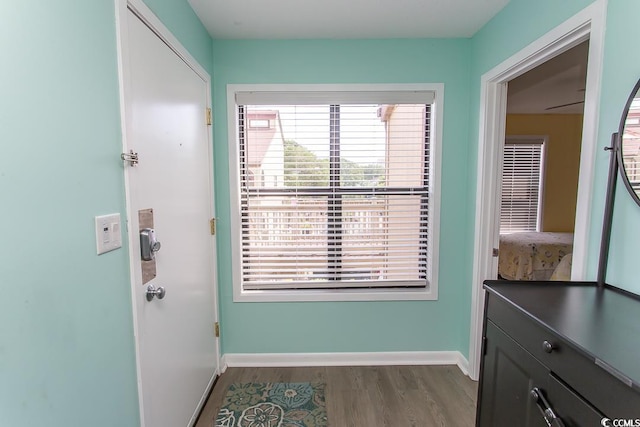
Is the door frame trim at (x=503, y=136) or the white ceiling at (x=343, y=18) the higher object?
the white ceiling at (x=343, y=18)

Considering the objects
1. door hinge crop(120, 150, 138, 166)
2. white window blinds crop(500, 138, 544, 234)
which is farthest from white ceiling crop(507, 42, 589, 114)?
door hinge crop(120, 150, 138, 166)

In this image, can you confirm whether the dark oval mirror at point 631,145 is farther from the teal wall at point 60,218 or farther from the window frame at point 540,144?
the window frame at point 540,144

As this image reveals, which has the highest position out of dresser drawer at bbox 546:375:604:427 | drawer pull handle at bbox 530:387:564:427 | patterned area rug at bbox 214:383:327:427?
dresser drawer at bbox 546:375:604:427

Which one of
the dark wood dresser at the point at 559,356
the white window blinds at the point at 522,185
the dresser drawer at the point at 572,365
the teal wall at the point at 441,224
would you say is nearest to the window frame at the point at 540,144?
the white window blinds at the point at 522,185

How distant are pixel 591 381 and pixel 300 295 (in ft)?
5.76

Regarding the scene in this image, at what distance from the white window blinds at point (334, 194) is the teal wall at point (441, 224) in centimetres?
15

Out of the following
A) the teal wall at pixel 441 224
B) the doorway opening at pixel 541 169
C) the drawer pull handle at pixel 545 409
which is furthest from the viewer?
the doorway opening at pixel 541 169

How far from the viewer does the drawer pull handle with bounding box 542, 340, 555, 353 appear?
2.75 ft

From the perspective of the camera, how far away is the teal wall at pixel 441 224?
6.89ft

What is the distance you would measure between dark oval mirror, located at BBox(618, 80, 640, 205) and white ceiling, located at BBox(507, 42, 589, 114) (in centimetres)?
155

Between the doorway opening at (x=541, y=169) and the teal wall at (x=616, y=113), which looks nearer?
A: the teal wall at (x=616, y=113)

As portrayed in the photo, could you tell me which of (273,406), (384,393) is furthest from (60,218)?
(384,393)

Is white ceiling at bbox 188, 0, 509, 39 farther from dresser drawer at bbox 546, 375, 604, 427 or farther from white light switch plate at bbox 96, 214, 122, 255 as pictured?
dresser drawer at bbox 546, 375, 604, 427

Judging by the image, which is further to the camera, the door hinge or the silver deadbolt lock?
the silver deadbolt lock
